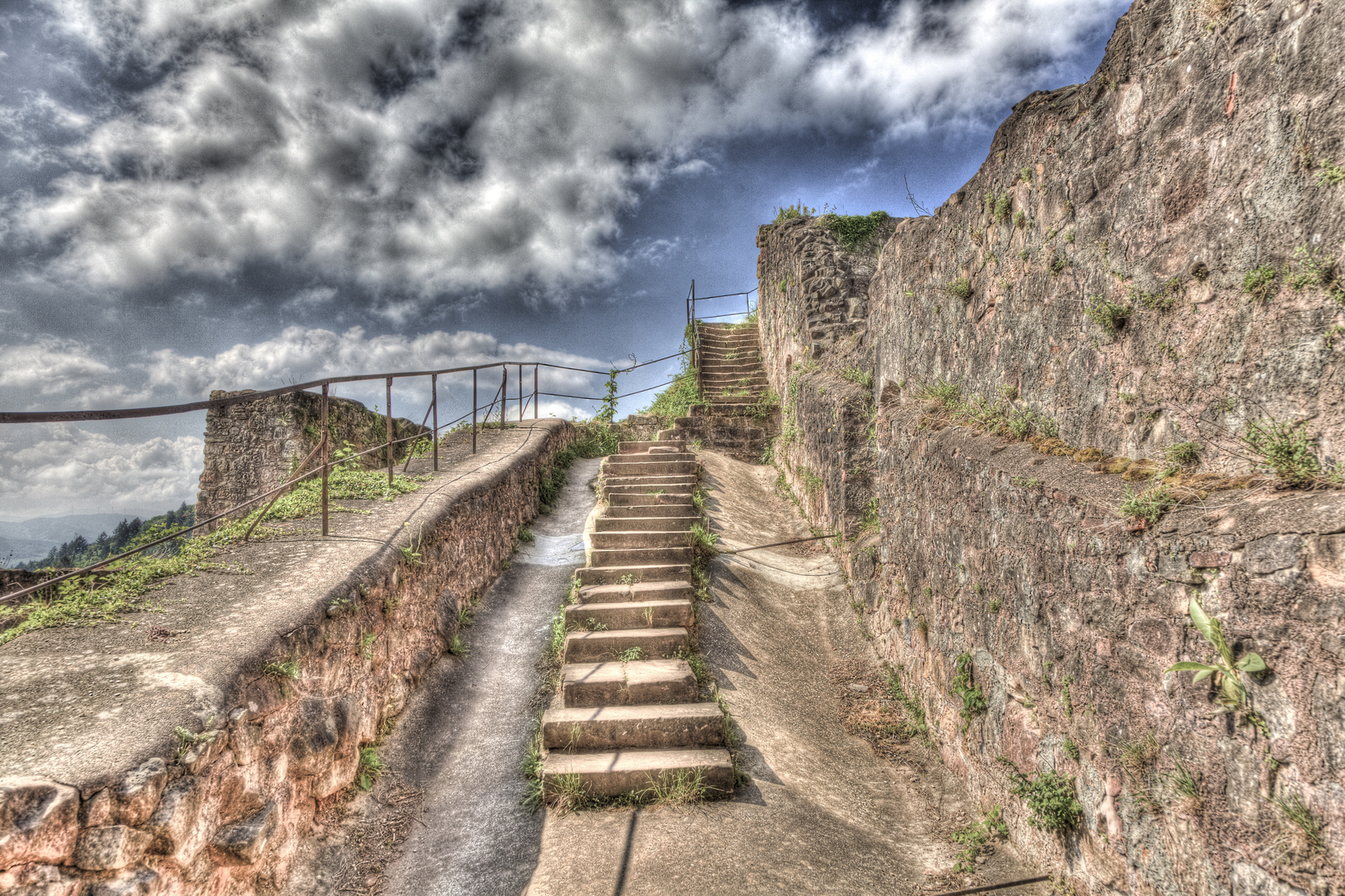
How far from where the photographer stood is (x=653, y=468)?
927 cm

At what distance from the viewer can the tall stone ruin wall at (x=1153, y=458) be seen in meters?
1.92

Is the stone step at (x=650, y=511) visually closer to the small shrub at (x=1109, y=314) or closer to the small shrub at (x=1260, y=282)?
the small shrub at (x=1109, y=314)

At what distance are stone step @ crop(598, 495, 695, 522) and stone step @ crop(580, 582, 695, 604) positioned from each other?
171 cm

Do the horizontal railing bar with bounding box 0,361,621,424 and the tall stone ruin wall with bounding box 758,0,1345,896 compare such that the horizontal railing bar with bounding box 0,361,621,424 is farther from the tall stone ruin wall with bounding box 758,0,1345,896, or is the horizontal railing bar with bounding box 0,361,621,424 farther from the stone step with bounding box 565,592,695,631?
the tall stone ruin wall with bounding box 758,0,1345,896

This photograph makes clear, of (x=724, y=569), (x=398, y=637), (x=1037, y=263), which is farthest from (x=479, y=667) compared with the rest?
(x=1037, y=263)

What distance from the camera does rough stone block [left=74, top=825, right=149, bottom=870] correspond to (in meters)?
2.08

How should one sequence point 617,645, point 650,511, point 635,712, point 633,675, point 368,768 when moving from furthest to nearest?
point 650,511 < point 617,645 < point 633,675 < point 635,712 < point 368,768

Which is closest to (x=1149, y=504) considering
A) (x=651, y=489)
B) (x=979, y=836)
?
(x=979, y=836)

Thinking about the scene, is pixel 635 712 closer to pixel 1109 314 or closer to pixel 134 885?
pixel 134 885

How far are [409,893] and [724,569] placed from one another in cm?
420

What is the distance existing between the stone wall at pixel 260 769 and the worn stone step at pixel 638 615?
1.08 meters

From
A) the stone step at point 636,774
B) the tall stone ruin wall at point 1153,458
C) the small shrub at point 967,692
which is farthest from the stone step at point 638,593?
the small shrub at point 967,692

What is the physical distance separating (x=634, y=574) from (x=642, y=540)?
2.39ft

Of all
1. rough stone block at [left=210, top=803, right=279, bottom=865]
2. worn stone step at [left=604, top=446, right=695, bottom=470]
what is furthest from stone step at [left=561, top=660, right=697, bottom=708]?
worn stone step at [left=604, top=446, right=695, bottom=470]
